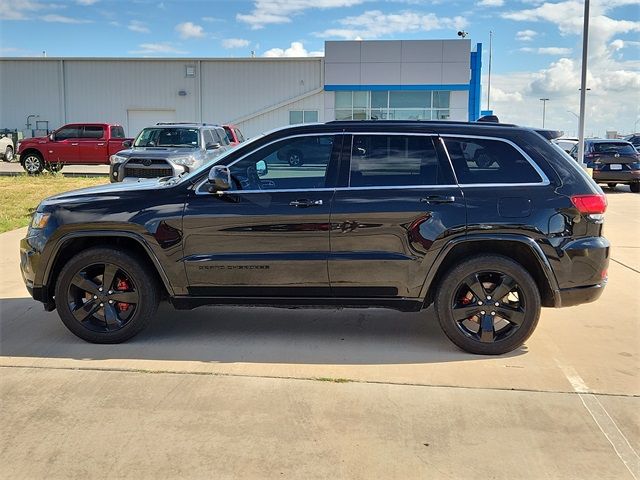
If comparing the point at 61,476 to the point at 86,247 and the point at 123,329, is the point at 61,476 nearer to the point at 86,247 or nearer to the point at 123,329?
the point at 123,329

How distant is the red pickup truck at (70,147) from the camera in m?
22.8

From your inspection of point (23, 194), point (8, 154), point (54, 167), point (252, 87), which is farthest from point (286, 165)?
point (252, 87)

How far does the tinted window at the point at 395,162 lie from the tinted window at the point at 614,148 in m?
15.9

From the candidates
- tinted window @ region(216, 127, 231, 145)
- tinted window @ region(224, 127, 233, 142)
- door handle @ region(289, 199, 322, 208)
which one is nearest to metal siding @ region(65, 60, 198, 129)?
tinted window @ region(224, 127, 233, 142)

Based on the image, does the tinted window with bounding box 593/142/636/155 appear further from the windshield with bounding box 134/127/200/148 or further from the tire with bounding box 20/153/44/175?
the tire with bounding box 20/153/44/175

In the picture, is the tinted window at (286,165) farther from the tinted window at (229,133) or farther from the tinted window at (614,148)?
the tinted window at (614,148)

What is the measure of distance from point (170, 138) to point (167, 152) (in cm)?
121

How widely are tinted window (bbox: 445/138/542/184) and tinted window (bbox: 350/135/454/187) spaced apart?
0.44ft

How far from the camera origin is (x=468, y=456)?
346 cm

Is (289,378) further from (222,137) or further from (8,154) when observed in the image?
(8,154)

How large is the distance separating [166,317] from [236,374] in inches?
68.0

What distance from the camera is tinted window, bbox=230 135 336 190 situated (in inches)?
199

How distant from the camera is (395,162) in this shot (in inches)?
197

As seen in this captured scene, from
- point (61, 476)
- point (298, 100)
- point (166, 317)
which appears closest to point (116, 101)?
point (298, 100)
